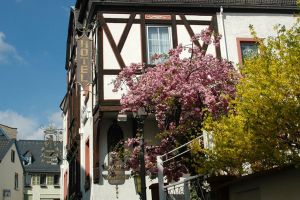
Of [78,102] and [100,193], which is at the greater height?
[78,102]

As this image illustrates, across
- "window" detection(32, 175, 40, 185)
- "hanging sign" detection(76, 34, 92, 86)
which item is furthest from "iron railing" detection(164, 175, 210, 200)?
"window" detection(32, 175, 40, 185)

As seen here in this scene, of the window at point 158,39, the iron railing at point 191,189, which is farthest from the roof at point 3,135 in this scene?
the iron railing at point 191,189

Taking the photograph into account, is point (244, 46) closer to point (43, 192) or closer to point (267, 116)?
point (267, 116)

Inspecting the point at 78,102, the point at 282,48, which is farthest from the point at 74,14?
the point at 282,48

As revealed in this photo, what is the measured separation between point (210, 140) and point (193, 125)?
3.29m

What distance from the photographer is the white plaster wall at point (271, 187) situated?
7508mm

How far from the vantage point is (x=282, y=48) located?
8.16m

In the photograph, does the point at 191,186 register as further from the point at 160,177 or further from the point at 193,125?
the point at 193,125

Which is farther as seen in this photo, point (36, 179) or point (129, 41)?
point (36, 179)

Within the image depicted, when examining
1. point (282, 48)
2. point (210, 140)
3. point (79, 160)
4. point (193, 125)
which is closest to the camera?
point (282, 48)

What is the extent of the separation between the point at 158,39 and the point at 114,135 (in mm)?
3869

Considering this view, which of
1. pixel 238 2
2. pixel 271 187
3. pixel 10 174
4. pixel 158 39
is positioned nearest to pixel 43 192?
pixel 10 174

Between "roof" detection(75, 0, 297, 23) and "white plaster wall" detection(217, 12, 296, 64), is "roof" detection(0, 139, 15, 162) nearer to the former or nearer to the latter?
"roof" detection(75, 0, 297, 23)

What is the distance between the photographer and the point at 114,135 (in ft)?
57.1
